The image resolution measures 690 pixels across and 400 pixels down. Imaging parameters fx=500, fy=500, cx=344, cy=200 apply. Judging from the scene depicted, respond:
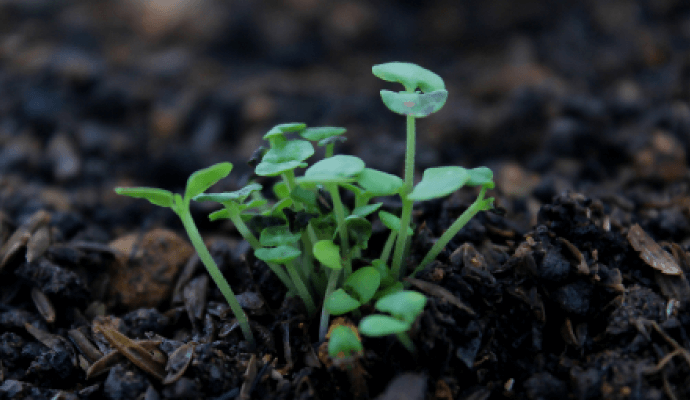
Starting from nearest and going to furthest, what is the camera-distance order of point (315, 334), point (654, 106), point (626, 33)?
point (315, 334) < point (654, 106) < point (626, 33)

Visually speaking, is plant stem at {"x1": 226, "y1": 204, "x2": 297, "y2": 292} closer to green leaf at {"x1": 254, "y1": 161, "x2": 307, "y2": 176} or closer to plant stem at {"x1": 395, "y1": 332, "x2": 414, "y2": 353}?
green leaf at {"x1": 254, "y1": 161, "x2": 307, "y2": 176}

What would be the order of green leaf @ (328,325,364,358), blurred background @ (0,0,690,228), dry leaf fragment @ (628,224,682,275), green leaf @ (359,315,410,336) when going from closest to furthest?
green leaf @ (359,315,410,336) < green leaf @ (328,325,364,358) < dry leaf fragment @ (628,224,682,275) < blurred background @ (0,0,690,228)

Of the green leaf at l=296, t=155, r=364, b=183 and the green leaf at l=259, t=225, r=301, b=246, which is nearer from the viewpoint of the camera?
the green leaf at l=296, t=155, r=364, b=183

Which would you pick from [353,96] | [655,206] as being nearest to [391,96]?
[655,206]

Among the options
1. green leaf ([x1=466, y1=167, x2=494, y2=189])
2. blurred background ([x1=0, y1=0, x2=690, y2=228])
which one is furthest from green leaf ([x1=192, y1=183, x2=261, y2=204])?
blurred background ([x1=0, y1=0, x2=690, y2=228])

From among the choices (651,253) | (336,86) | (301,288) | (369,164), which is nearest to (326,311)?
(301,288)

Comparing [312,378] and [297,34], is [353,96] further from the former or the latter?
[312,378]

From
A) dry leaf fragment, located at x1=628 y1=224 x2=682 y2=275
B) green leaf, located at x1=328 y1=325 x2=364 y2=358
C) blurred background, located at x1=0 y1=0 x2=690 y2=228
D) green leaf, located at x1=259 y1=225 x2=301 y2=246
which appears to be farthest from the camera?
blurred background, located at x1=0 y1=0 x2=690 y2=228
